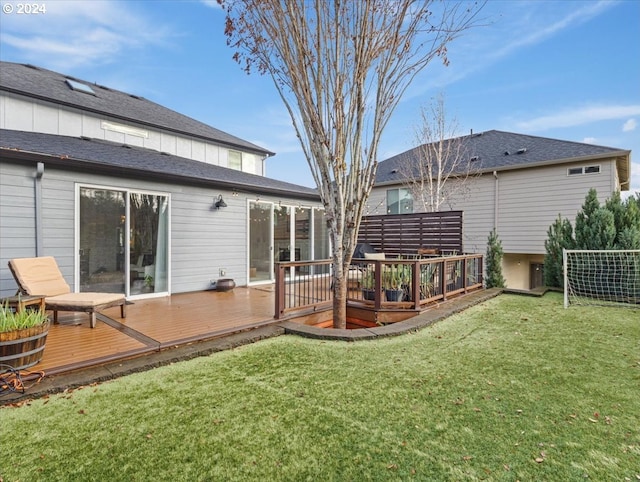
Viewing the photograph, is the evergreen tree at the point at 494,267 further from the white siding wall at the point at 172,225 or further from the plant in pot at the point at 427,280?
the white siding wall at the point at 172,225

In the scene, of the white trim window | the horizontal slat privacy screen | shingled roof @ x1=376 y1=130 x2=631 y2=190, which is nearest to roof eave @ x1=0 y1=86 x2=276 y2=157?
the horizontal slat privacy screen

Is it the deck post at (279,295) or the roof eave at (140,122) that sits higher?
the roof eave at (140,122)

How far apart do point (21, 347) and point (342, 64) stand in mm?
4819

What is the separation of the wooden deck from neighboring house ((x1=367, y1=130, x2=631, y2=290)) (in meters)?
9.38

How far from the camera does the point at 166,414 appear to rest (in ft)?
8.21

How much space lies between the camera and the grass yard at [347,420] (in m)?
1.94

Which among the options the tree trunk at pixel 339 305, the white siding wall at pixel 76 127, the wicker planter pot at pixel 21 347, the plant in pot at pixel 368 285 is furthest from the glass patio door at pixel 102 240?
the plant in pot at pixel 368 285

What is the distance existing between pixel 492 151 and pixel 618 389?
1170cm

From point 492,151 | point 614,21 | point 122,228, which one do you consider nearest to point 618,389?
point 122,228

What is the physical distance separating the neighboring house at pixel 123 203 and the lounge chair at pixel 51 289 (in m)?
0.77

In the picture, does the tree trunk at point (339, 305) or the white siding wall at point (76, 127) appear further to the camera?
the white siding wall at point (76, 127)

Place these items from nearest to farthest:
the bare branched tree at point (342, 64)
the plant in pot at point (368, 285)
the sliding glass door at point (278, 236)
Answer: the bare branched tree at point (342, 64), the plant in pot at point (368, 285), the sliding glass door at point (278, 236)

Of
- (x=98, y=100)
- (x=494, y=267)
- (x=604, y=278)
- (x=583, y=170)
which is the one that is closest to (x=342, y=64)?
(x=494, y=267)

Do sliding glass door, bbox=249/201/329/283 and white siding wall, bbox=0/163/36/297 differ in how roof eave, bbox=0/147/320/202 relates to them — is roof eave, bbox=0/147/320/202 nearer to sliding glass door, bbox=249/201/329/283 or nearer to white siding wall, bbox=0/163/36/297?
white siding wall, bbox=0/163/36/297
